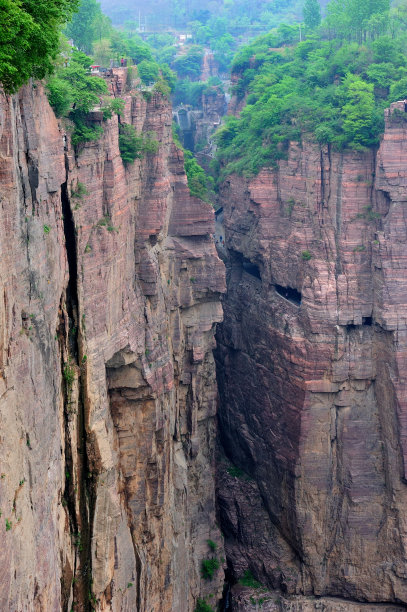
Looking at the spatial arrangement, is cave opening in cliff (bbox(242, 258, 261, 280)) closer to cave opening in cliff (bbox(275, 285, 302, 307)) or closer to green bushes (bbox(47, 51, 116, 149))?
cave opening in cliff (bbox(275, 285, 302, 307))

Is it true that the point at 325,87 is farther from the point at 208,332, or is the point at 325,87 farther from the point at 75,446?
the point at 75,446

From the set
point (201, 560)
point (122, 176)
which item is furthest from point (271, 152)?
point (201, 560)

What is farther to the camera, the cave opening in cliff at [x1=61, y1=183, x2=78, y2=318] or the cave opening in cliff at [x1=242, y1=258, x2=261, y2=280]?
the cave opening in cliff at [x1=242, y1=258, x2=261, y2=280]

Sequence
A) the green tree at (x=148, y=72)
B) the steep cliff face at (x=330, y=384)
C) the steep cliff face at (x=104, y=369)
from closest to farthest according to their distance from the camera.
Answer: the steep cliff face at (x=104, y=369), the steep cliff face at (x=330, y=384), the green tree at (x=148, y=72)

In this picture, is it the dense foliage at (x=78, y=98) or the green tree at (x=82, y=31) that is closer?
the dense foliage at (x=78, y=98)

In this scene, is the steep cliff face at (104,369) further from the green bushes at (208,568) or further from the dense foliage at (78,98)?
the dense foliage at (78,98)

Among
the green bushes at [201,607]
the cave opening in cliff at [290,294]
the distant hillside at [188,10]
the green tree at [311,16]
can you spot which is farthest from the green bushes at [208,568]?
the distant hillside at [188,10]

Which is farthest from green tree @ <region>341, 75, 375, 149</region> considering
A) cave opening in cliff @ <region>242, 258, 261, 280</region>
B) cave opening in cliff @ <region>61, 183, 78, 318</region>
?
cave opening in cliff @ <region>61, 183, 78, 318</region>

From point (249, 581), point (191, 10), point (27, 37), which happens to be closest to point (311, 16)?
point (249, 581)
